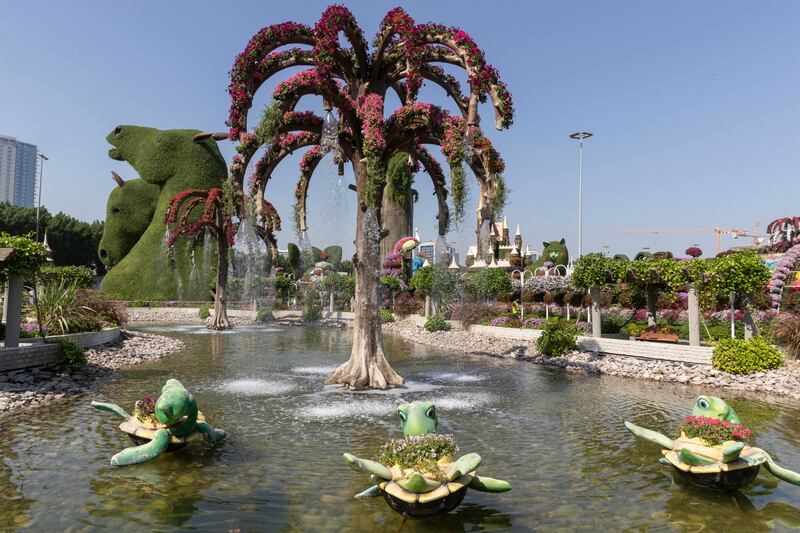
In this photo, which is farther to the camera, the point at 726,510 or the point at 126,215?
the point at 126,215

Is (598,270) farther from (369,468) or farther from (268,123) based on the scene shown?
(369,468)

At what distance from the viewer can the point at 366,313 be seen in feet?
42.0

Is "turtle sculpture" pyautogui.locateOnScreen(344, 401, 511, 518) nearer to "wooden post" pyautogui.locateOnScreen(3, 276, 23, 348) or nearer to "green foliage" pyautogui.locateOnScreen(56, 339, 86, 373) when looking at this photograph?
"green foliage" pyautogui.locateOnScreen(56, 339, 86, 373)

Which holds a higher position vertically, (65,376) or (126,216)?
(126,216)

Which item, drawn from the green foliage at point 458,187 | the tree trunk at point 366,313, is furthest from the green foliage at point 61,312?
the green foliage at point 458,187

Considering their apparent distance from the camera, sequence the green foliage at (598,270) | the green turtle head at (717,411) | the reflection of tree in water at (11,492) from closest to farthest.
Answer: the reflection of tree in water at (11,492)
the green turtle head at (717,411)
the green foliage at (598,270)

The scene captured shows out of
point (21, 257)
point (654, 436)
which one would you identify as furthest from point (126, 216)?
point (654, 436)

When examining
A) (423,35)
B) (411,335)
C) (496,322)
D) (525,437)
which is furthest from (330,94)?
(411,335)

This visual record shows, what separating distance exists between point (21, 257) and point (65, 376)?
328cm

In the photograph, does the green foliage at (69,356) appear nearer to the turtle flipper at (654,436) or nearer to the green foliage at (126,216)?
the turtle flipper at (654,436)

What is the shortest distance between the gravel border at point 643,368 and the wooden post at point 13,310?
51.1 feet

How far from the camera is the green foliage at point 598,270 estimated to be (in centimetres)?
1898

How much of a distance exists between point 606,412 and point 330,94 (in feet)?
30.9

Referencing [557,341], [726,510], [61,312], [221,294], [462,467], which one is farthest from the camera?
[221,294]
